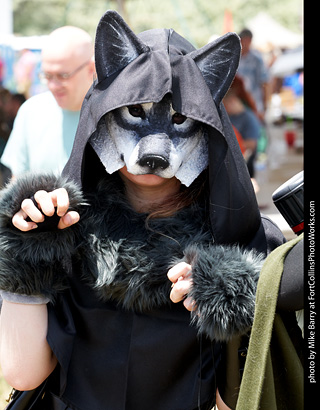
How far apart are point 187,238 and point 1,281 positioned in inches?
20.9

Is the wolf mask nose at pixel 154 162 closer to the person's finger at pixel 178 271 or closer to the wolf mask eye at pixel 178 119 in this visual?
the wolf mask eye at pixel 178 119

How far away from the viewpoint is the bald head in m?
3.88

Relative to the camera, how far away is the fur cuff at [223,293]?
176cm

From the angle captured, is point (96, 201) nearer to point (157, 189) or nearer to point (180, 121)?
point (157, 189)

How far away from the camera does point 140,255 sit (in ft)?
6.19

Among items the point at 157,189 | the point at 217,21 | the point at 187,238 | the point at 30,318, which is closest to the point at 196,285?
the point at 187,238

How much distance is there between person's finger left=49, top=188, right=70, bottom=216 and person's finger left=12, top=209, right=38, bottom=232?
0.25 feet

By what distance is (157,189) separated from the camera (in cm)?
200

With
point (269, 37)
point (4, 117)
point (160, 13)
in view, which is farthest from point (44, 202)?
point (160, 13)

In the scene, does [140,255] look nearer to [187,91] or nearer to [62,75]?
[187,91]

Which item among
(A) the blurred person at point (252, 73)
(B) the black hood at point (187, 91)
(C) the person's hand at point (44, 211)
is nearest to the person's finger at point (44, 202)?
(C) the person's hand at point (44, 211)

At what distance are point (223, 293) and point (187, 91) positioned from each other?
0.56 meters

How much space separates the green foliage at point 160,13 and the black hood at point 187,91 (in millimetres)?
21264

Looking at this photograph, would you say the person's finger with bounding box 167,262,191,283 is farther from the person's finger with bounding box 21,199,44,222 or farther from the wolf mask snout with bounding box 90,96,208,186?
the person's finger with bounding box 21,199,44,222
